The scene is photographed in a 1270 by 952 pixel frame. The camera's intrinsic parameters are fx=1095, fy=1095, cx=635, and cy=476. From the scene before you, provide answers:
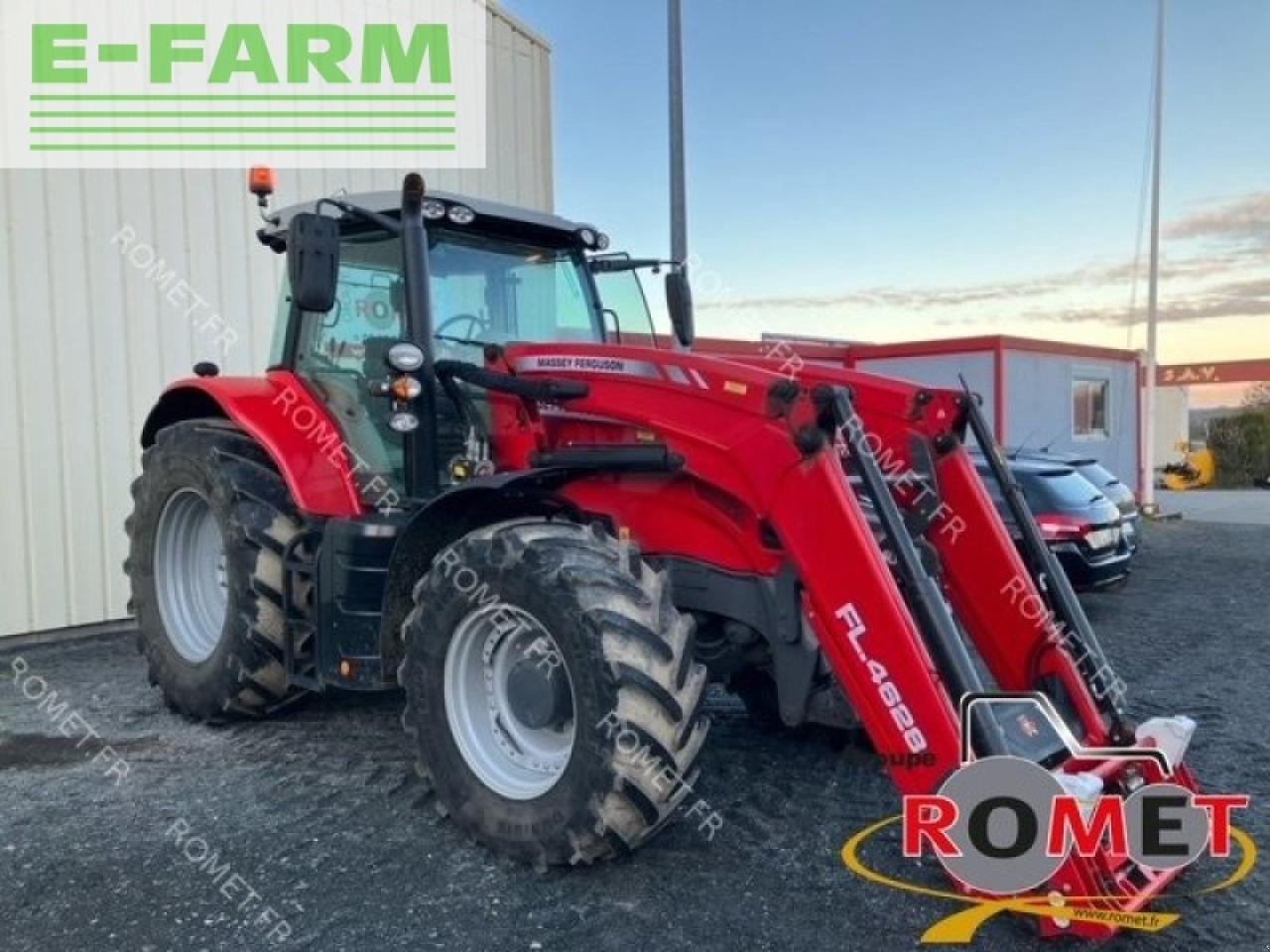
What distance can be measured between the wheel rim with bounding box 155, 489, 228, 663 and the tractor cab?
102 centimetres

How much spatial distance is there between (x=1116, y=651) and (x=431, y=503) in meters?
5.05

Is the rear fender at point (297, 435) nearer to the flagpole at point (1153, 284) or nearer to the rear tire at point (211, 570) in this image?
the rear tire at point (211, 570)

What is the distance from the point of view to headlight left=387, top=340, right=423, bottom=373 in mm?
4023

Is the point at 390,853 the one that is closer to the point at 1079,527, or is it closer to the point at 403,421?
the point at 403,421

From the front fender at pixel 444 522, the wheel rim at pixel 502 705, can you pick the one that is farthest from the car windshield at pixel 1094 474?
the wheel rim at pixel 502 705

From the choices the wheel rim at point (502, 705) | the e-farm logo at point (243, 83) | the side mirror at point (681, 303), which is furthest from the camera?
the e-farm logo at point (243, 83)

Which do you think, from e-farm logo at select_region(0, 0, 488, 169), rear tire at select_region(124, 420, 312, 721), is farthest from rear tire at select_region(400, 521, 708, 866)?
e-farm logo at select_region(0, 0, 488, 169)

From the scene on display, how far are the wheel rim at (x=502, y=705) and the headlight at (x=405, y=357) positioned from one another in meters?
0.99

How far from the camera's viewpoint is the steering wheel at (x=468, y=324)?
4348 millimetres

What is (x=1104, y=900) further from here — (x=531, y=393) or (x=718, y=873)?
(x=531, y=393)

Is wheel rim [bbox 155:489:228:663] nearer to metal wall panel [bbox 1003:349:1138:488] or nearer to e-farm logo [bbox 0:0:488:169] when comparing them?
e-farm logo [bbox 0:0:488:169]

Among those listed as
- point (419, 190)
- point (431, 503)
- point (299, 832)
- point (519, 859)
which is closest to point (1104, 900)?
point (519, 859)

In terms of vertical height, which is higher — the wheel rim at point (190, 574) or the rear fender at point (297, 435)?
the rear fender at point (297, 435)

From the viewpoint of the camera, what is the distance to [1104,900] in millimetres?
2896
